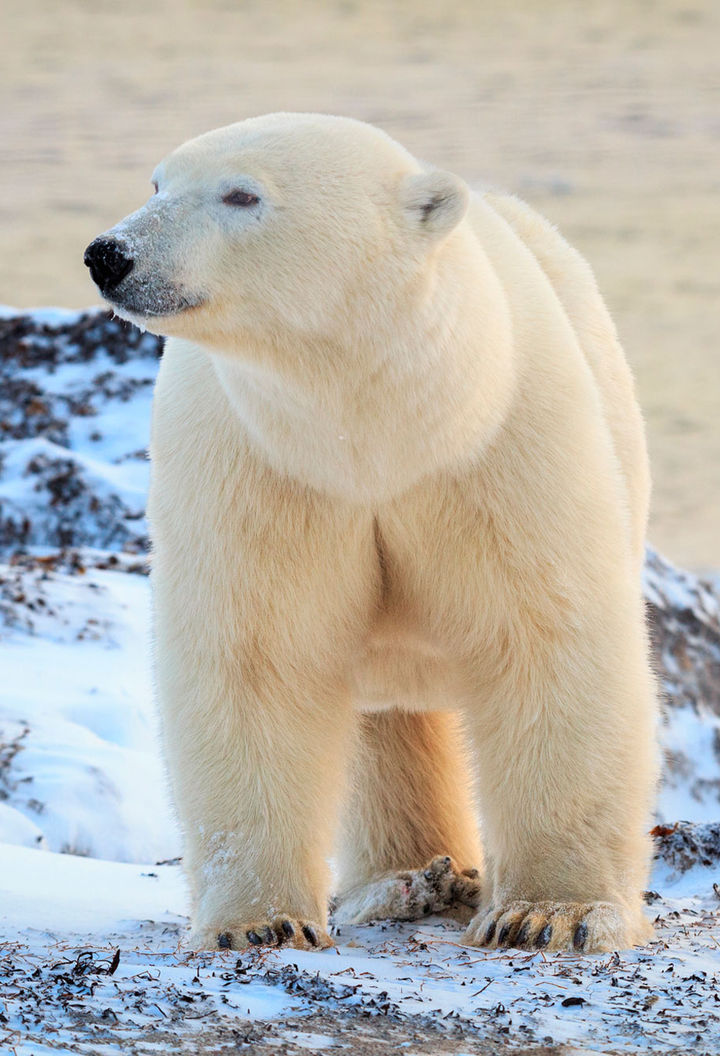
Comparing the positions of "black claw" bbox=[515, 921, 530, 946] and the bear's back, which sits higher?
the bear's back

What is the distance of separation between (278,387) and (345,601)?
736 millimetres

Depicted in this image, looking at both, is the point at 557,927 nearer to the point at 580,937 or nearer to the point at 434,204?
the point at 580,937

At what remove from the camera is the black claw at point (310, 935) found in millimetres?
4512

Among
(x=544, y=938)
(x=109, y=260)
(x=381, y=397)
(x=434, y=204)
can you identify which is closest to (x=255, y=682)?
(x=381, y=397)

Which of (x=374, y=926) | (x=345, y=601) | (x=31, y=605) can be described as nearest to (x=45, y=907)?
(x=374, y=926)

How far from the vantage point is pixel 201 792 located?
4633mm

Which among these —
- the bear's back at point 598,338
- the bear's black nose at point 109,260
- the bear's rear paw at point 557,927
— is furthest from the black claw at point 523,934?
the bear's black nose at point 109,260

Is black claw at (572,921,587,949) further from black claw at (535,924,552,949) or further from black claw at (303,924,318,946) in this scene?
black claw at (303,924,318,946)

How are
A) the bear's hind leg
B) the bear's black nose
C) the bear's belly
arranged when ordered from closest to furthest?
1. the bear's black nose
2. the bear's belly
3. the bear's hind leg

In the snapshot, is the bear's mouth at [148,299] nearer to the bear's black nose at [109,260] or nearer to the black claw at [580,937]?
the bear's black nose at [109,260]

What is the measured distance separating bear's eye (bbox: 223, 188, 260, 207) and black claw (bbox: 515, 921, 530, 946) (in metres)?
2.16

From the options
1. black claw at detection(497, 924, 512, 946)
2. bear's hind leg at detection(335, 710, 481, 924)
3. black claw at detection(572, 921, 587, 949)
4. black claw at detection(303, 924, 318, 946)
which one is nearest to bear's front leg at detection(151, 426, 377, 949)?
black claw at detection(303, 924, 318, 946)

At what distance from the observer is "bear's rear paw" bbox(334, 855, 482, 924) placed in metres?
5.25

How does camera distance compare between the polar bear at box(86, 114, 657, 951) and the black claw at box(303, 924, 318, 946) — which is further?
the black claw at box(303, 924, 318, 946)
